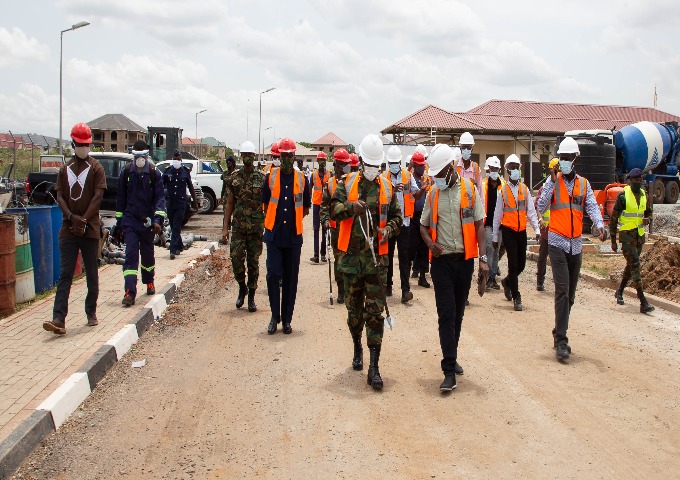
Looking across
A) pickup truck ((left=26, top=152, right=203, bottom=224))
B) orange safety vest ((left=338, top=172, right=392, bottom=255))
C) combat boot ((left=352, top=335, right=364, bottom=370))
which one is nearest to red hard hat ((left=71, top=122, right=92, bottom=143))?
orange safety vest ((left=338, top=172, right=392, bottom=255))

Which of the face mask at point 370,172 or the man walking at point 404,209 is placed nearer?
the face mask at point 370,172

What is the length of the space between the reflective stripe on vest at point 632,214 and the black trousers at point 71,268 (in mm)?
6791

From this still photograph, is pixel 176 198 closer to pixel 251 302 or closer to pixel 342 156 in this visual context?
pixel 251 302

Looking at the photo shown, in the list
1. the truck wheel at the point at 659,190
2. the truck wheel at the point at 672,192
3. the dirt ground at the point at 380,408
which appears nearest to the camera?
the dirt ground at the point at 380,408

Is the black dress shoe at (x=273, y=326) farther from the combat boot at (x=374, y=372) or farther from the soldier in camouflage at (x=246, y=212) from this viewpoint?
the combat boot at (x=374, y=372)

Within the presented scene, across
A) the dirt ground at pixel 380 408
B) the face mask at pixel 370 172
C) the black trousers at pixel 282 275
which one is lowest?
the dirt ground at pixel 380 408

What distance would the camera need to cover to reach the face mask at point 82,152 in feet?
24.6

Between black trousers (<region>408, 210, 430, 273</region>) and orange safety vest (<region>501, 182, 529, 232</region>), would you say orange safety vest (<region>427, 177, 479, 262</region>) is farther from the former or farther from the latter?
black trousers (<region>408, 210, 430, 273</region>)

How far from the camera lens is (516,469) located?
436cm

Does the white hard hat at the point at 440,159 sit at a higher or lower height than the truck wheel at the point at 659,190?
higher

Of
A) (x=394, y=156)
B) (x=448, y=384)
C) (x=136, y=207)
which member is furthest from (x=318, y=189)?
(x=448, y=384)

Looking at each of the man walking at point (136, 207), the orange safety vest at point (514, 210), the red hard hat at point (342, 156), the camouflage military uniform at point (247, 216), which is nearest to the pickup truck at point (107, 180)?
the man walking at point (136, 207)

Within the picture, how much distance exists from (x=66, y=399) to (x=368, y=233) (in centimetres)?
276

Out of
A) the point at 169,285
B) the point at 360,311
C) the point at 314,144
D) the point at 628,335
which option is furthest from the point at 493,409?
the point at 314,144
